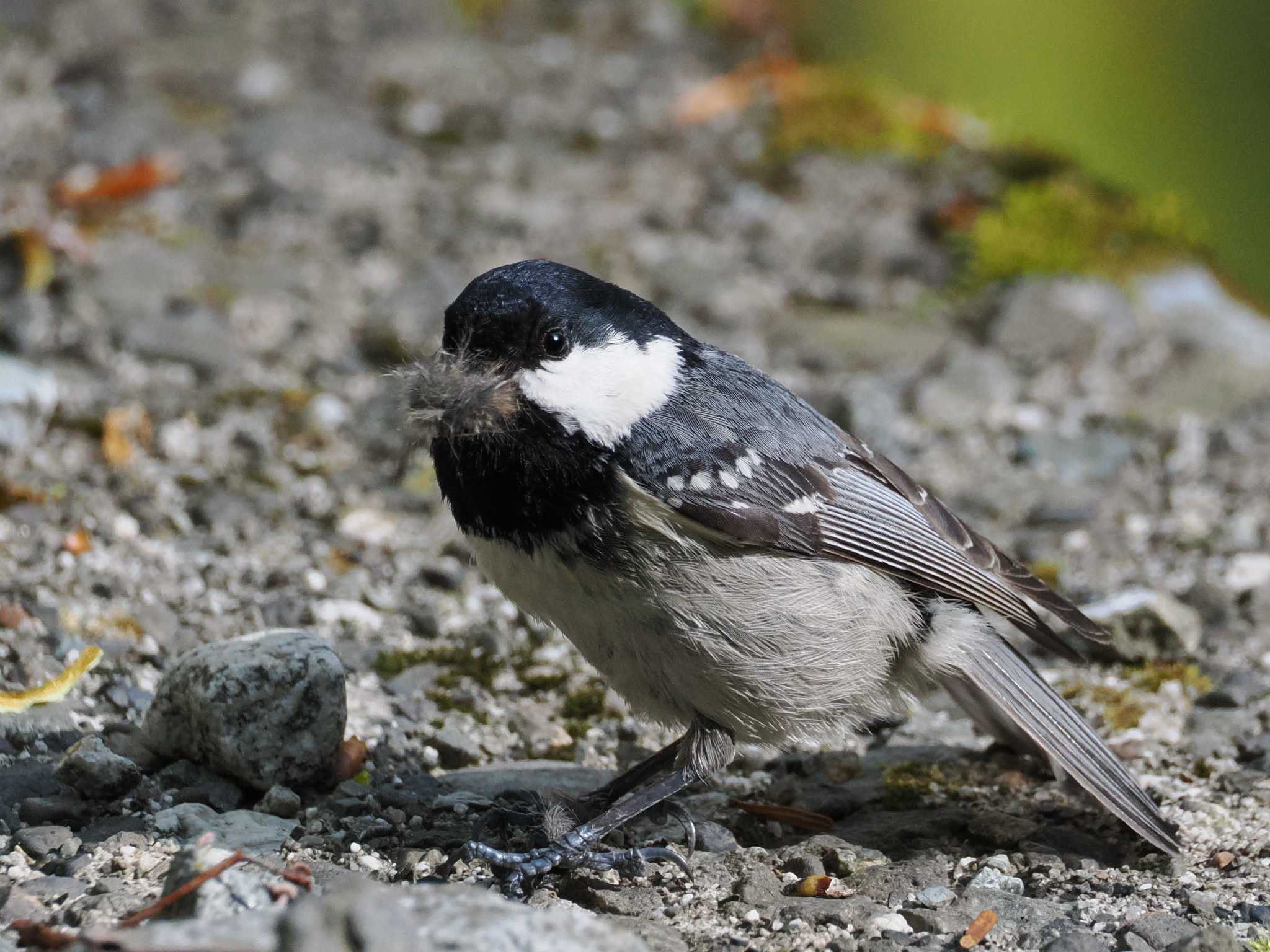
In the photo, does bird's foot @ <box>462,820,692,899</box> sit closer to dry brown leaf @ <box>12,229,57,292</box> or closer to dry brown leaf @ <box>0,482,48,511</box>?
dry brown leaf @ <box>0,482,48,511</box>

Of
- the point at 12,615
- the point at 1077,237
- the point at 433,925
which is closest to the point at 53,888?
the point at 433,925

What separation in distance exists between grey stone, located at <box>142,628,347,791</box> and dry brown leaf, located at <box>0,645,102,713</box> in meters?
0.26

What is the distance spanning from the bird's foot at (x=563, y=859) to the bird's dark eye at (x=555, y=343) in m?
1.03

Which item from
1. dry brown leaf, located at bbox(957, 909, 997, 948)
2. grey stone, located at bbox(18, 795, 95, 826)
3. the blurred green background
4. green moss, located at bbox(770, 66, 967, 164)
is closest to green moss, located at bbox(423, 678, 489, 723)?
grey stone, located at bbox(18, 795, 95, 826)

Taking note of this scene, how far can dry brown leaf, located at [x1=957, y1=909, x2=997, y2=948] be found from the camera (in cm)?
273

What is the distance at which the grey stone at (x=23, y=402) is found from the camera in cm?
466

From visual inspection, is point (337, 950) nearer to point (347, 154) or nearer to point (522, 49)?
point (347, 154)

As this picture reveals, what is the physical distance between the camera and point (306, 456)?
4.95 m

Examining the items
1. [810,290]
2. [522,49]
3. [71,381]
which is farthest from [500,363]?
[522,49]

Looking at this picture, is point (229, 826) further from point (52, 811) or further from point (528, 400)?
point (528, 400)

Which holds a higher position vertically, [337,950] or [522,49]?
[522,49]

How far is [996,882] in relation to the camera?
303cm

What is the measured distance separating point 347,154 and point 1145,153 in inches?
142

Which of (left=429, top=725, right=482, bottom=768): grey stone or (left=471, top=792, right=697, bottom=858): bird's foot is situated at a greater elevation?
(left=471, top=792, right=697, bottom=858): bird's foot
